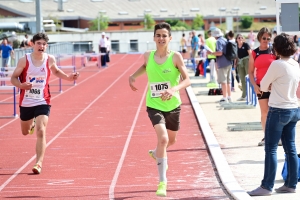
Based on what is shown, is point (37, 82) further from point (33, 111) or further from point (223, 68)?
point (223, 68)

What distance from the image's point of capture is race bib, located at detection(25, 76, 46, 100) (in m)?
11.4

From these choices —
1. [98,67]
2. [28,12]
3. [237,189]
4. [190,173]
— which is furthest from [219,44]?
[28,12]

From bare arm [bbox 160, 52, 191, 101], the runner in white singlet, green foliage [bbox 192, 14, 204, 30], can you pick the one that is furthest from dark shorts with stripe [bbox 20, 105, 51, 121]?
green foliage [bbox 192, 14, 204, 30]

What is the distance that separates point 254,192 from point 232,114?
358 inches

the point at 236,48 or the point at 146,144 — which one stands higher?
the point at 236,48

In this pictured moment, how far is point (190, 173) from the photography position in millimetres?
10773

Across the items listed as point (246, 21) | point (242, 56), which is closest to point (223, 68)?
point (242, 56)

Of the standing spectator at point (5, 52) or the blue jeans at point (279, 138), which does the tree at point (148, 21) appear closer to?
the standing spectator at point (5, 52)

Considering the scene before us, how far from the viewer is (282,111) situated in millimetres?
8711

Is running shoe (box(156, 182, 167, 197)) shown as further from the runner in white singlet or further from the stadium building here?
the stadium building

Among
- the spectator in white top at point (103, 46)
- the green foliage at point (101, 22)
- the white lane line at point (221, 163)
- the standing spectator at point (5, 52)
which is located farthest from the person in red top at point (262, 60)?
the green foliage at point (101, 22)

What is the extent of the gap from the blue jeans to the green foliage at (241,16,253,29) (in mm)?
84451

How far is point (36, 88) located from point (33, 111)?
1.14 ft

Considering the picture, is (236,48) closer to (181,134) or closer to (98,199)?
(181,134)
